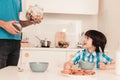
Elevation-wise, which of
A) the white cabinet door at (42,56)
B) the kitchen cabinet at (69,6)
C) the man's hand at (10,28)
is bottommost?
the white cabinet door at (42,56)

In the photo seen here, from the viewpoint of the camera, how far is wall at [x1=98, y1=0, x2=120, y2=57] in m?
3.22

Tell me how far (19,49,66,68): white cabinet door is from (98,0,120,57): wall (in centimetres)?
65

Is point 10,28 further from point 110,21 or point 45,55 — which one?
point 110,21

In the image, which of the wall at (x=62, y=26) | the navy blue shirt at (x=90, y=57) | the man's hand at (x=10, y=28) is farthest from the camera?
the wall at (x=62, y=26)

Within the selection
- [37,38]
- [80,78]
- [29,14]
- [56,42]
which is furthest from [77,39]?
[80,78]

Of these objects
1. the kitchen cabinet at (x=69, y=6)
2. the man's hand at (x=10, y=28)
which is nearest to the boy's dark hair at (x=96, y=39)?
the man's hand at (x=10, y=28)

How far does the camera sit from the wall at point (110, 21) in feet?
10.6

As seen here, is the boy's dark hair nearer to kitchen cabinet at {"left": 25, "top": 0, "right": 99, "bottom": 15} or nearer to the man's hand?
the man's hand

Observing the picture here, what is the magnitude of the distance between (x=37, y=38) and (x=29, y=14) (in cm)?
189

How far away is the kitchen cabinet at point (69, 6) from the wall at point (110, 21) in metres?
0.17

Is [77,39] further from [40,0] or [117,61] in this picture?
[117,61]

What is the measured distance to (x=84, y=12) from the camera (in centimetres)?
352

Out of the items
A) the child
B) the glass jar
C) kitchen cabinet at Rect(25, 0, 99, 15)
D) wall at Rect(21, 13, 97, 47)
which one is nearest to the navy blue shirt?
the child

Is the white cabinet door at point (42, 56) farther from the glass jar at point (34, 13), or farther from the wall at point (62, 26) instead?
the glass jar at point (34, 13)
